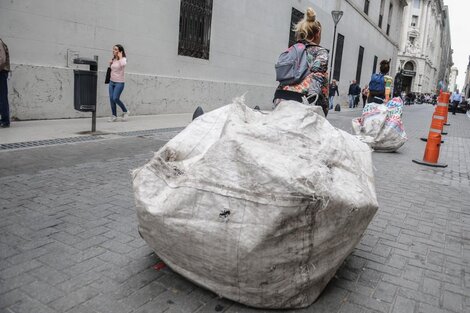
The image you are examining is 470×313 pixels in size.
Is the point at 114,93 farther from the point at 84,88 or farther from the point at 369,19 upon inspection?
the point at 369,19

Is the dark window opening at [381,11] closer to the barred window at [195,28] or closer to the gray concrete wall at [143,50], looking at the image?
the gray concrete wall at [143,50]

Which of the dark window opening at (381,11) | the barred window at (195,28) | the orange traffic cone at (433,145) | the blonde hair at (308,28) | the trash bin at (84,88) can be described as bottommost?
the orange traffic cone at (433,145)

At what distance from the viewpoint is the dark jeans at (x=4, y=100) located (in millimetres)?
6831

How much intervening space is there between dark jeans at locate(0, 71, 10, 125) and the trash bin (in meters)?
1.23

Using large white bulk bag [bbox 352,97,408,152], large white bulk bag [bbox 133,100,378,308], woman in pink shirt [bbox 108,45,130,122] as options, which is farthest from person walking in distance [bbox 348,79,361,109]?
large white bulk bag [bbox 133,100,378,308]

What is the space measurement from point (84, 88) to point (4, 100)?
4.75 ft

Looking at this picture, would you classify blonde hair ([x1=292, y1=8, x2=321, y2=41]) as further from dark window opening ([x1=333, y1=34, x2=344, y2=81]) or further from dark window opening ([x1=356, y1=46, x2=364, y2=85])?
dark window opening ([x1=356, y1=46, x2=364, y2=85])


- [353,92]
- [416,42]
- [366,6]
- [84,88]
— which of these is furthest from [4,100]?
[416,42]

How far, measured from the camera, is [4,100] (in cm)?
688

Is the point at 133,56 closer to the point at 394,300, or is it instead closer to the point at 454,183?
the point at 454,183

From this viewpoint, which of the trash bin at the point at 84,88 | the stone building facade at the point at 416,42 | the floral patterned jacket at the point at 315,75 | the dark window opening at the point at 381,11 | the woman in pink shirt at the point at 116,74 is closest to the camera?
the floral patterned jacket at the point at 315,75

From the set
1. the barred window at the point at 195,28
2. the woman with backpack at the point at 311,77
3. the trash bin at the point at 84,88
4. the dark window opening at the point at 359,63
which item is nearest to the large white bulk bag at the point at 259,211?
the woman with backpack at the point at 311,77

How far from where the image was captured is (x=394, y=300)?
234 centimetres

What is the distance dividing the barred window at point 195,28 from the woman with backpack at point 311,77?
26.1 ft
